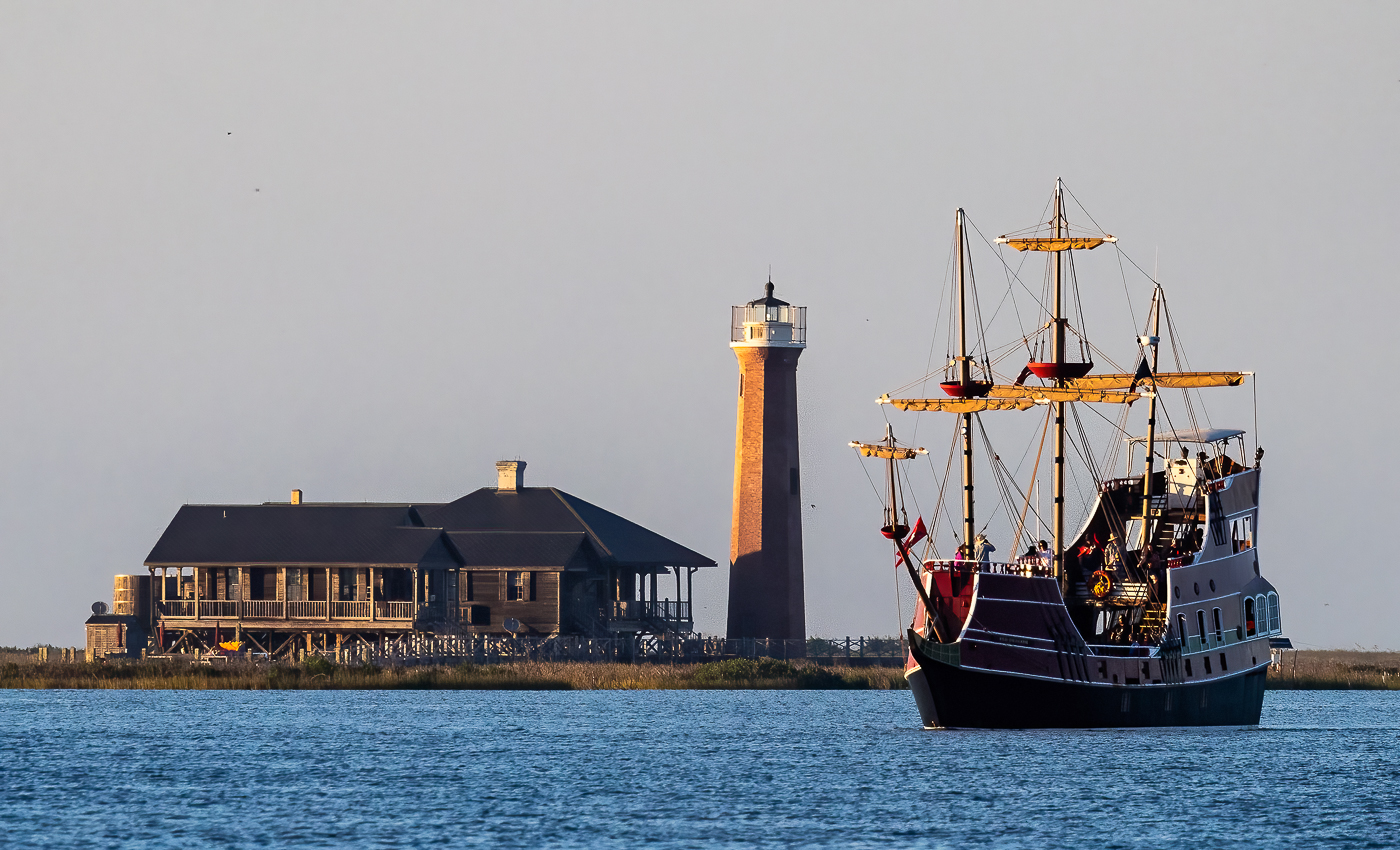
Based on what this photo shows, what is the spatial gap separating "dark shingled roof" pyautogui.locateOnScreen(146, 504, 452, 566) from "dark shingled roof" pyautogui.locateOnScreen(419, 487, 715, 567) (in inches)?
118

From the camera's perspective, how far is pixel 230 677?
276 ft

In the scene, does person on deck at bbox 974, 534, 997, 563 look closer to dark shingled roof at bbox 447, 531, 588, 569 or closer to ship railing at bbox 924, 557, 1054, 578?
ship railing at bbox 924, 557, 1054, 578

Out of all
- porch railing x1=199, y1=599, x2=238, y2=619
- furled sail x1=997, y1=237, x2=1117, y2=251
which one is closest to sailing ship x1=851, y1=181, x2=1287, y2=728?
furled sail x1=997, y1=237, x2=1117, y2=251

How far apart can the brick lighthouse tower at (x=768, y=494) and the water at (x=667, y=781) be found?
15.4m

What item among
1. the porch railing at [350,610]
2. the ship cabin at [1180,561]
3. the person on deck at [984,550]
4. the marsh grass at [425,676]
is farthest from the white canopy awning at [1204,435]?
the porch railing at [350,610]

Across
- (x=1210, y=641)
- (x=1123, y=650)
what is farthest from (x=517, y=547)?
(x=1123, y=650)

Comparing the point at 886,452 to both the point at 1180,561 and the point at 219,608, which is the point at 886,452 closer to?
the point at 1180,561

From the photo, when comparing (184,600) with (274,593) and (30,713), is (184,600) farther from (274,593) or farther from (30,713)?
(30,713)

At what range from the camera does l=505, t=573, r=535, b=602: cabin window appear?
9125 cm

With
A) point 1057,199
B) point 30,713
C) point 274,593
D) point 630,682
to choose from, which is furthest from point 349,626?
point 1057,199

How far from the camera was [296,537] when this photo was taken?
91.6 m

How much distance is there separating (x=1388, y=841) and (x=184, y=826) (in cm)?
2111

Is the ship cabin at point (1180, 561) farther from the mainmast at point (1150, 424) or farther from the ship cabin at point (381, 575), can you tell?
the ship cabin at point (381, 575)

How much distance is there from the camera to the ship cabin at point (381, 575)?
90.2 m
